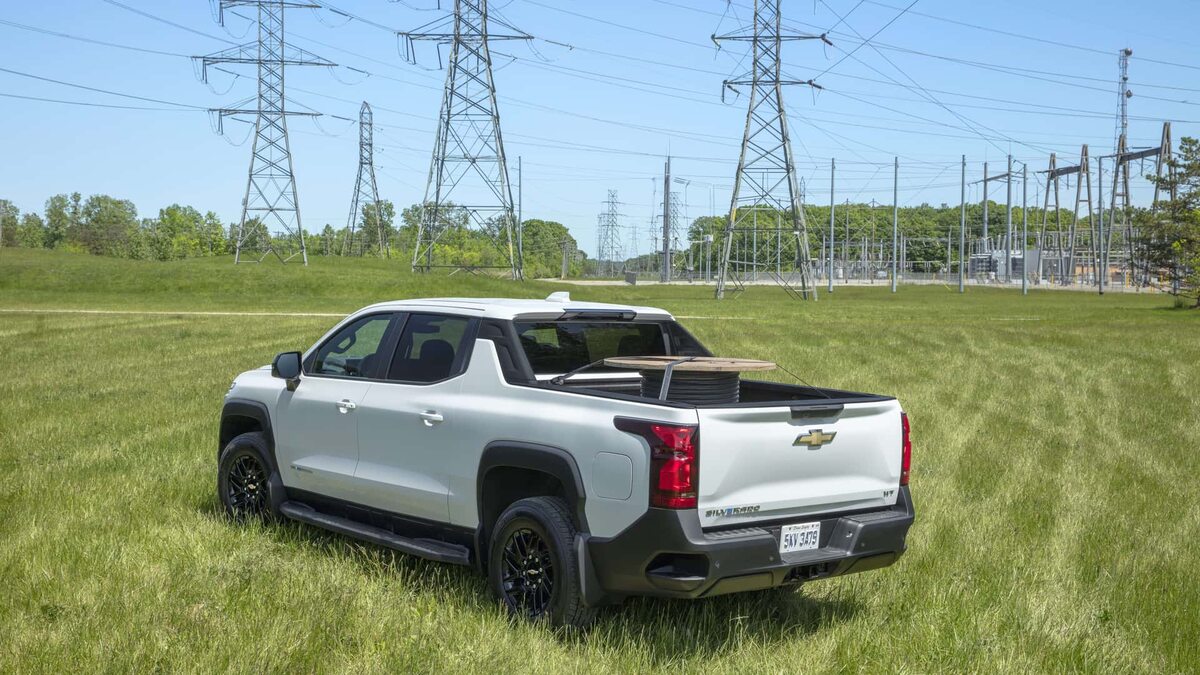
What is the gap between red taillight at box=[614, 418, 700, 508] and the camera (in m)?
6.26

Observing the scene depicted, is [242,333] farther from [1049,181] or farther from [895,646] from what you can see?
[1049,181]

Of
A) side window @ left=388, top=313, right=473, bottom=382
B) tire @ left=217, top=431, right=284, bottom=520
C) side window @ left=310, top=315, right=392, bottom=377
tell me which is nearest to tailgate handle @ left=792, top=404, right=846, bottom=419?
side window @ left=388, top=313, right=473, bottom=382

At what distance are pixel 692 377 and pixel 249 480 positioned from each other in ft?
12.3

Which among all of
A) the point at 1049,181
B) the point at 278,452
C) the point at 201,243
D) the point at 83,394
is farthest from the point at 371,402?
the point at 201,243

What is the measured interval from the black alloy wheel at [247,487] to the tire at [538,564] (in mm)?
2834

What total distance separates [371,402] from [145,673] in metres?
Answer: 2.74

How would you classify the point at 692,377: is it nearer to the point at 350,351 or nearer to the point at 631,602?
the point at 631,602

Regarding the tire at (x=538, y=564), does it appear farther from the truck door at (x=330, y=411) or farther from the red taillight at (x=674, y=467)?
the truck door at (x=330, y=411)

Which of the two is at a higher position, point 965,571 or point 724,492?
point 724,492

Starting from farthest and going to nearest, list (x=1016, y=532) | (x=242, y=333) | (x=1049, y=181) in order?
(x=1049, y=181)
(x=242, y=333)
(x=1016, y=532)

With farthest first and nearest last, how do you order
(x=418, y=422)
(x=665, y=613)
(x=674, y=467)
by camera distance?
(x=418, y=422)
(x=665, y=613)
(x=674, y=467)

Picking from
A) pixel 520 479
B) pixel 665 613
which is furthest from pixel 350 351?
pixel 665 613

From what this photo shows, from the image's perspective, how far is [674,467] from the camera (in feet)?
20.5

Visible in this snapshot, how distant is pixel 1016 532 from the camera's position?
958 centimetres
